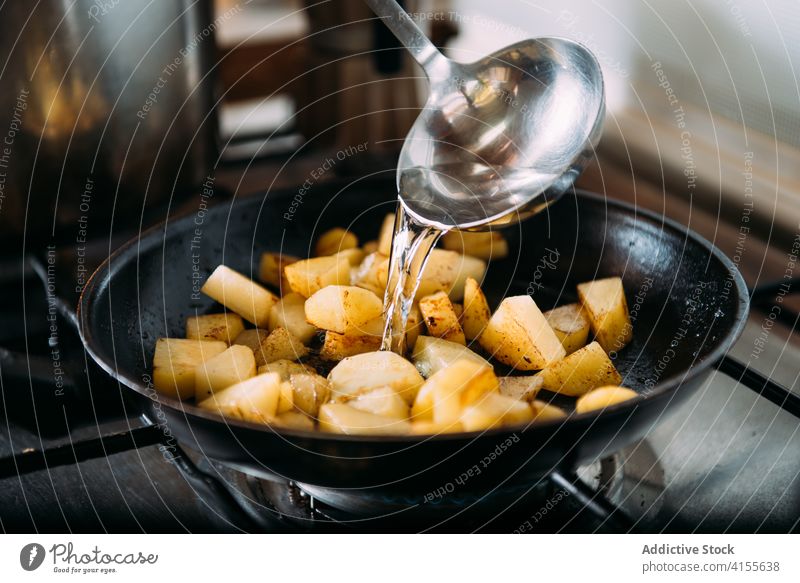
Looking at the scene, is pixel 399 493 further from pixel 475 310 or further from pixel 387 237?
pixel 387 237

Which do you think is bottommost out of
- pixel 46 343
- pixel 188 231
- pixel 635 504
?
pixel 635 504

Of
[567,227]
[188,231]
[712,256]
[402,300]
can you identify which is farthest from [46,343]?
[712,256]

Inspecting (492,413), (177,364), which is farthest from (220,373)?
(492,413)

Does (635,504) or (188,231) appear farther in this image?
(188,231)

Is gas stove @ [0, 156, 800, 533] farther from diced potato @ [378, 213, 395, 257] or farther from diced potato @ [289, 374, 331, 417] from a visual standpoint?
diced potato @ [378, 213, 395, 257]

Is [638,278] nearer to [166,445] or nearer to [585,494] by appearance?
[585,494]

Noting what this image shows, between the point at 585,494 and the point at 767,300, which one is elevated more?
the point at 767,300
